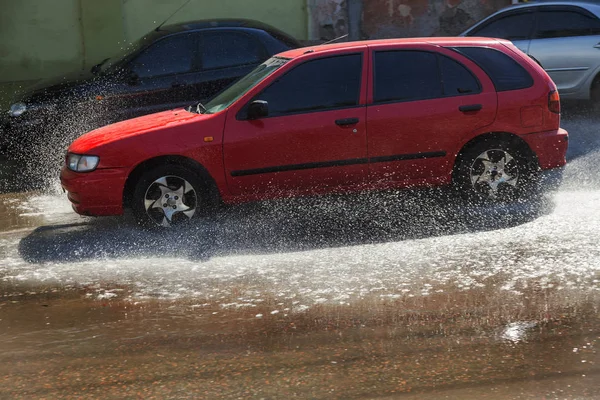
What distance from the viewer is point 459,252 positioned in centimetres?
701

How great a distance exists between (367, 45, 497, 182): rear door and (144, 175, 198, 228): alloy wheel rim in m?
1.61

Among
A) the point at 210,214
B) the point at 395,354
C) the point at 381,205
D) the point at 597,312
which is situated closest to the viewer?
the point at 395,354

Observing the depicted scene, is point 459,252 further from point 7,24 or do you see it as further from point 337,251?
point 7,24

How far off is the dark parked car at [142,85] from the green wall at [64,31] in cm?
537

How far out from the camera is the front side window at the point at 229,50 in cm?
1167

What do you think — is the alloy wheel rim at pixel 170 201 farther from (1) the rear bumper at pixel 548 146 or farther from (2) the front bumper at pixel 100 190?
(1) the rear bumper at pixel 548 146

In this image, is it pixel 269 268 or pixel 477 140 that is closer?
pixel 269 268

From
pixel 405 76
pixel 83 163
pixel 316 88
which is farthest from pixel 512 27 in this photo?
pixel 83 163

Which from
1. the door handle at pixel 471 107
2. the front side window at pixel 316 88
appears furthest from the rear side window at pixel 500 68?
the front side window at pixel 316 88

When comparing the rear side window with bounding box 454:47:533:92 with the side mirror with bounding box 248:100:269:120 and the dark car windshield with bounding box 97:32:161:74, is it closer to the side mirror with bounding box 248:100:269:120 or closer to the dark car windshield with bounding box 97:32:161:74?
the side mirror with bounding box 248:100:269:120

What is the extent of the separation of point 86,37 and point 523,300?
42.7ft

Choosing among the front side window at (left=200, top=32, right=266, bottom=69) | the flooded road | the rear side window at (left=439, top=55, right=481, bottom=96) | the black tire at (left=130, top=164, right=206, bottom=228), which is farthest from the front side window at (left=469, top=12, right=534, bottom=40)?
the black tire at (left=130, top=164, right=206, bottom=228)

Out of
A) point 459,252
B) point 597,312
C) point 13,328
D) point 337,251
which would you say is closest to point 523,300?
point 597,312

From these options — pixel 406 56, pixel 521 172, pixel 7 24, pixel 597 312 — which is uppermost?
pixel 7 24
